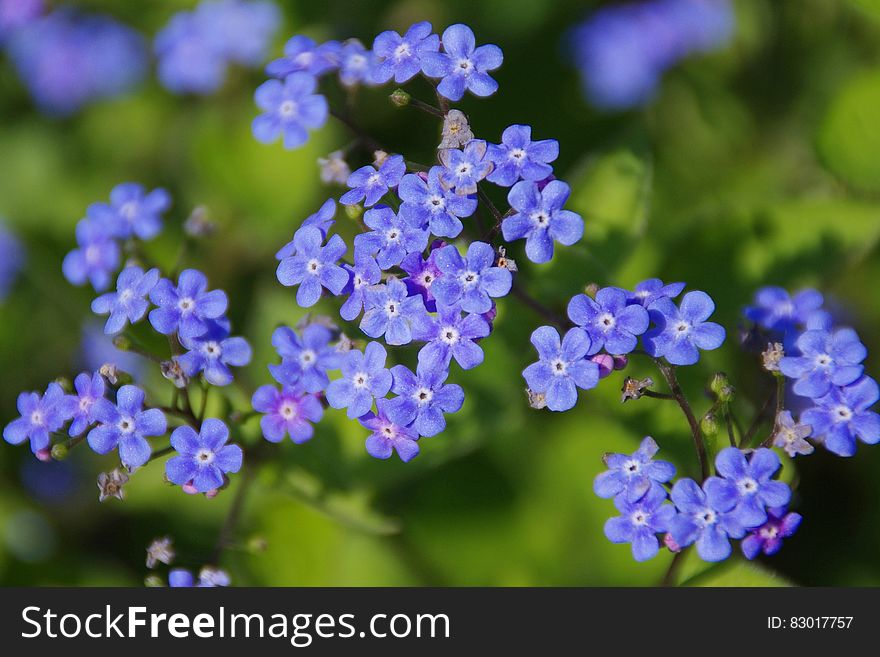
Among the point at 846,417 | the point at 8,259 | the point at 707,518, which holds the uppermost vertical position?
the point at 8,259

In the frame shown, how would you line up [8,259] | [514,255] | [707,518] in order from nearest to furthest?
[707,518]
[514,255]
[8,259]

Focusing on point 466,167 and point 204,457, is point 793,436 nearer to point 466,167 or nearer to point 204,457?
point 466,167

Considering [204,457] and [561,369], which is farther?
[204,457]

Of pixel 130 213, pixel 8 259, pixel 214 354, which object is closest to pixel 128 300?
pixel 214 354

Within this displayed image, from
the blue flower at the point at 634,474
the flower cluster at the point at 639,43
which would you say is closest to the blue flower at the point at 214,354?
the blue flower at the point at 634,474

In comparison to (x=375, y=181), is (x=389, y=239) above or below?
below

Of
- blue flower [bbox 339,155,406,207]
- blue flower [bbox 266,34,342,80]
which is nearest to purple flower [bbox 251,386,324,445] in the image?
blue flower [bbox 339,155,406,207]

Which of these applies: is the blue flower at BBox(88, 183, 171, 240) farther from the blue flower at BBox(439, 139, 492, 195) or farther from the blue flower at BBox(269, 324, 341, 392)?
the blue flower at BBox(439, 139, 492, 195)
